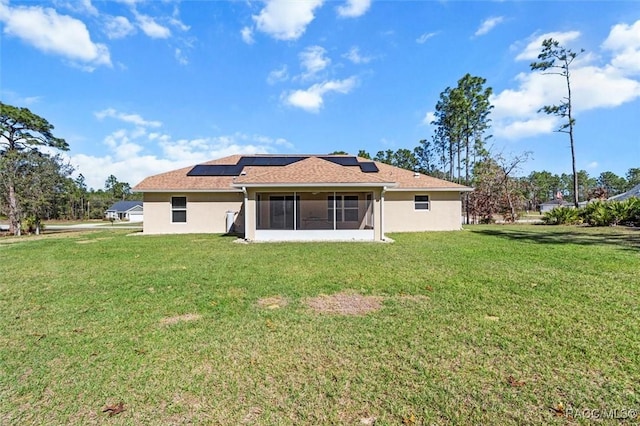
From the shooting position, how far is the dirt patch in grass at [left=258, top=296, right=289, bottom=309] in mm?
4824

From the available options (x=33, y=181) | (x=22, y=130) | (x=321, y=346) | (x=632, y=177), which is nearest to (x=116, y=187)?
(x=22, y=130)

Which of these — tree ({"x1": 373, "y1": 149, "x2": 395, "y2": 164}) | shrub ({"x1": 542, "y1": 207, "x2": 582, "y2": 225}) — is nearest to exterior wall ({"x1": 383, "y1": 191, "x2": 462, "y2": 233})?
shrub ({"x1": 542, "y1": 207, "x2": 582, "y2": 225})

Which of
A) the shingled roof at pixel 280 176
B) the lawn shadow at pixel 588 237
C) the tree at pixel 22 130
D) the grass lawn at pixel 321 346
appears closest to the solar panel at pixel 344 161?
the shingled roof at pixel 280 176

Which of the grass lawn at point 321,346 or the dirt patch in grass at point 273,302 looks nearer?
the grass lawn at point 321,346

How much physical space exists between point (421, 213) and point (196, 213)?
1240 centimetres

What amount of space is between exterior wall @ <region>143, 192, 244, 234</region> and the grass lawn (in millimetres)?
9910

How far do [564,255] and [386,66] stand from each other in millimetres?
14285

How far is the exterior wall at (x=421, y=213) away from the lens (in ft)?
56.4

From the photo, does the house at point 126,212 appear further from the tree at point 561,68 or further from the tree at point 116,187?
the tree at point 561,68

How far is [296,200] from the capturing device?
13547 mm

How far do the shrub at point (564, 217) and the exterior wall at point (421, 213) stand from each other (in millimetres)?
9461

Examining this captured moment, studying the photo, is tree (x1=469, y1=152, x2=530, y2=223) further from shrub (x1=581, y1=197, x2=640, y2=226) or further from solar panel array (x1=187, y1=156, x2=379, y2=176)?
solar panel array (x1=187, y1=156, x2=379, y2=176)

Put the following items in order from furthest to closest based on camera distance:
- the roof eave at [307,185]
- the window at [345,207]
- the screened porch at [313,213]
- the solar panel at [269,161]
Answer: the solar panel at [269,161], the window at [345,207], the screened porch at [313,213], the roof eave at [307,185]

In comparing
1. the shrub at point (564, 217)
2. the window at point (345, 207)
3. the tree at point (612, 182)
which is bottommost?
the shrub at point (564, 217)
